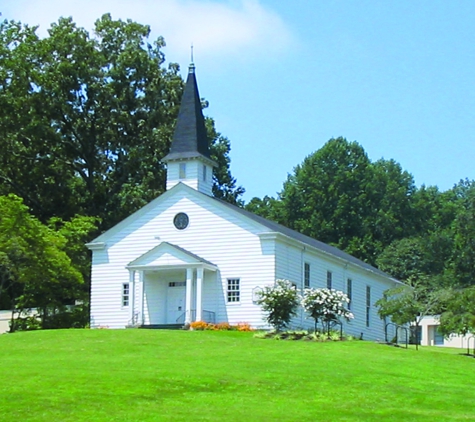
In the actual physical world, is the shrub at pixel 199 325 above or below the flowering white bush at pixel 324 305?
below

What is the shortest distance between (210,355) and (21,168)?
40046 millimetres

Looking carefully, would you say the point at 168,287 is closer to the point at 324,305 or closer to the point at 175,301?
the point at 175,301

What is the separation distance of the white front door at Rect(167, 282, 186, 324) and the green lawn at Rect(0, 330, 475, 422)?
1149cm

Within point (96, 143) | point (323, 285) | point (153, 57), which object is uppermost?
point (153, 57)

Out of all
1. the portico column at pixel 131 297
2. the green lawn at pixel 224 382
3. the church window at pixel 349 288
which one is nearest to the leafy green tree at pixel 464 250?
the church window at pixel 349 288

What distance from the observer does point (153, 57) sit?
70.5 meters

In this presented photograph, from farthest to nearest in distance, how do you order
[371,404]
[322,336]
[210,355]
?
[322,336]
[210,355]
[371,404]

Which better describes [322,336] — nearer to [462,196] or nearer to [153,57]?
[153,57]

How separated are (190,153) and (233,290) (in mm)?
7850

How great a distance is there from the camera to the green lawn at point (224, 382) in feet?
72.1

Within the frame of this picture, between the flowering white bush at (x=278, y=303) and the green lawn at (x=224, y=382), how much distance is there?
602cm

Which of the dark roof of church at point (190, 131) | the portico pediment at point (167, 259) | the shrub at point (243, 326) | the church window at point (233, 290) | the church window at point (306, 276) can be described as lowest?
the shrub at point (243, 326)

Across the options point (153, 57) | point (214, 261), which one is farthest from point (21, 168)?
point (214, 261)

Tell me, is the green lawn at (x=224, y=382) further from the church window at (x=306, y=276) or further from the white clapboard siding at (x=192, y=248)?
the church window at (x=306, y=276)
